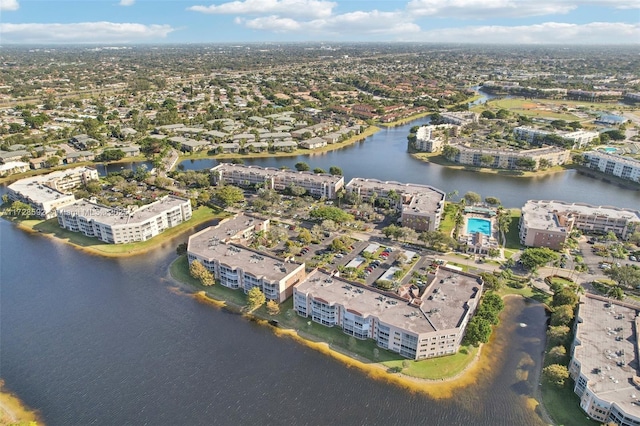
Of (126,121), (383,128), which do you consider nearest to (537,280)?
(383,128)

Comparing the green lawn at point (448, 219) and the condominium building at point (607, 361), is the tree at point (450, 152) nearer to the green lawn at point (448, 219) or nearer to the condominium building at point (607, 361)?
the green lawn at point (448, 219)

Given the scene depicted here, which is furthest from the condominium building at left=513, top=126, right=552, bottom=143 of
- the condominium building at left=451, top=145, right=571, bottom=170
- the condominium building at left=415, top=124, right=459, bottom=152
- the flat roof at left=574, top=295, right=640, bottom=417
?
the flat roof at left=574, top=295, right=640, bottom=417

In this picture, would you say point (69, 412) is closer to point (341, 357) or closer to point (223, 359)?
point (223, 359)

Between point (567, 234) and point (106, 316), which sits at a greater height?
point (567, 234)

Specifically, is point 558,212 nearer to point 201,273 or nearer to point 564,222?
point 564,222

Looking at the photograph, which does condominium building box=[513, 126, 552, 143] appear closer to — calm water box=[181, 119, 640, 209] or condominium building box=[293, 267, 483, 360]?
calm water box=[181, 119, 640, 209]

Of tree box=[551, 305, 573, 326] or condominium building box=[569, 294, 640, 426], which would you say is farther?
tree box=[551, 305, 573, 326]

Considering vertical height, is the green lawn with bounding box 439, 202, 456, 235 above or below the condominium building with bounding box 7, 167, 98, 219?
below
